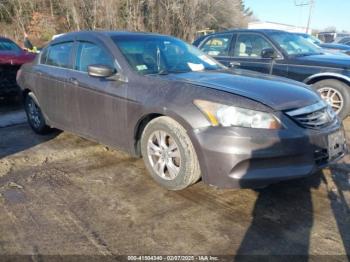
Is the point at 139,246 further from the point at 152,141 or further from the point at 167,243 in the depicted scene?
the point at 152,141

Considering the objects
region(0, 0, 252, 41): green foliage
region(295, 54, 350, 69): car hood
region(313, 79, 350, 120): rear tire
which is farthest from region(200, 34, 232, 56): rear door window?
region(0, 0, 252, 41): green foliage

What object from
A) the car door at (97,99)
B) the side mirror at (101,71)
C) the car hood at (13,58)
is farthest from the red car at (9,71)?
the side mirror at (101,71)

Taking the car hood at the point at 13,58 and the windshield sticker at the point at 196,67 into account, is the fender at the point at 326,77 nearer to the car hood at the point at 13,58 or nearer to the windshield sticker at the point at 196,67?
the windshield sticker at the point at 196,67

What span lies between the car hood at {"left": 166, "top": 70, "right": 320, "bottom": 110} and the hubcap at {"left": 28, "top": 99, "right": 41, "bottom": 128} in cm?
267

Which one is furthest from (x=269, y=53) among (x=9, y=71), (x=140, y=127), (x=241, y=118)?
(x=9, y=71)

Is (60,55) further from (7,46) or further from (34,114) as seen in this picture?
(7,46)

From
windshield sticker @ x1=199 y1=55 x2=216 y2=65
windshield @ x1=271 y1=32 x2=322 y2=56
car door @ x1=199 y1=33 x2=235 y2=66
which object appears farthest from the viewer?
car door @ x1=199 y1=33 x2=235 y2=66

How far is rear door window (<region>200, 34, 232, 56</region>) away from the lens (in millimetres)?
7020

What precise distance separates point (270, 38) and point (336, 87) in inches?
61.3

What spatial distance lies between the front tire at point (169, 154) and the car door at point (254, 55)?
337cm

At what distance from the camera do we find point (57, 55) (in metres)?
4.66

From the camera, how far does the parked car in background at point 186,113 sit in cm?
279

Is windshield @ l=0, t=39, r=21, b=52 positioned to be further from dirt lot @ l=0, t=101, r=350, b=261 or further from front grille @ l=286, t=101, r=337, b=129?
front grille @ l=286, t=101, r=337, b=129

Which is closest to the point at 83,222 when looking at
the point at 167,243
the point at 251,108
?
the point at 167,243
